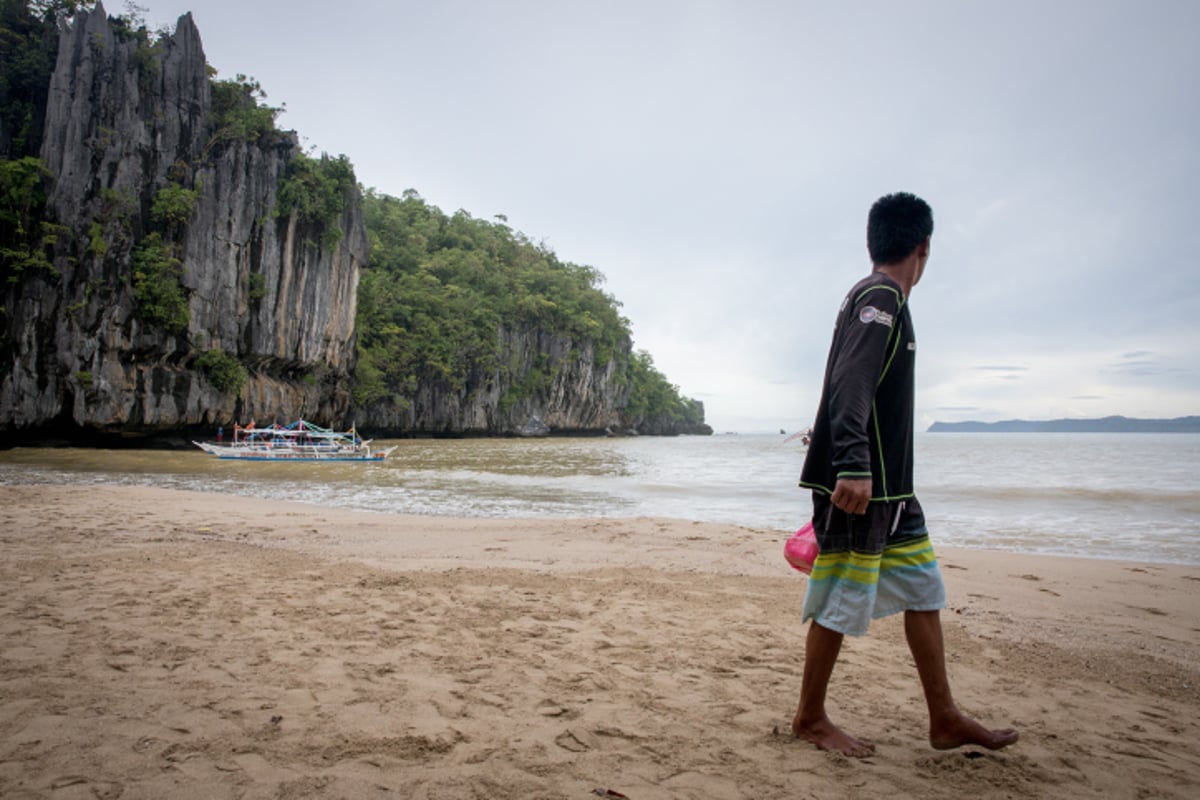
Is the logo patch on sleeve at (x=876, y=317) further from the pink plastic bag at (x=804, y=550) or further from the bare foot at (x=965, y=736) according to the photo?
the bare foot at (x=965, y=736)

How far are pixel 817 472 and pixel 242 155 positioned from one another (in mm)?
37590

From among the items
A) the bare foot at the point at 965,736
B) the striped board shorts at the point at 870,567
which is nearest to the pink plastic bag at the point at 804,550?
the striped board shorts at the point at 870,567

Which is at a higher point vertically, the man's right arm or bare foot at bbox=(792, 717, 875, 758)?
the man's right arm

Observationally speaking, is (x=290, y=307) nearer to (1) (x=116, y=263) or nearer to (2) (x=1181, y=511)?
(1) (x=116, y=263)

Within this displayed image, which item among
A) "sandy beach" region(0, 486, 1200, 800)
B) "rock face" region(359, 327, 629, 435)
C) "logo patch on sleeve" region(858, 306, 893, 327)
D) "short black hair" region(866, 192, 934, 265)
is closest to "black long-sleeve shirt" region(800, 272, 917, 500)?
"logo patch on sleeve" region(858, 306, 893, 327)

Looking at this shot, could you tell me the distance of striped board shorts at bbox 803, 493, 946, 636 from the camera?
2.10 m

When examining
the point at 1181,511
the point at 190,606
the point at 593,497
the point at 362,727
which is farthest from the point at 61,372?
the point at 1181,511

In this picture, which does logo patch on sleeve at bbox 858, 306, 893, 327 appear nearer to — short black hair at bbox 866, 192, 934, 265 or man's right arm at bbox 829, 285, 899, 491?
man's right arm at bbox 829, 285, 899, 491

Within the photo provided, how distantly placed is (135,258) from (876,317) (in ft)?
113

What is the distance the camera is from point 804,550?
232 cm

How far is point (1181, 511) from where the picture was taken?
11922 millimetres

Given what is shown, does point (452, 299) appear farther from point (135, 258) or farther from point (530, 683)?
point (530, 683)

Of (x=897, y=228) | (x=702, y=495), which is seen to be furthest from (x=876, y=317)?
(x=702, y=495)

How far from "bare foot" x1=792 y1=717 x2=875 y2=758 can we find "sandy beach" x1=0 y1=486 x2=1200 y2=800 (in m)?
0.05
